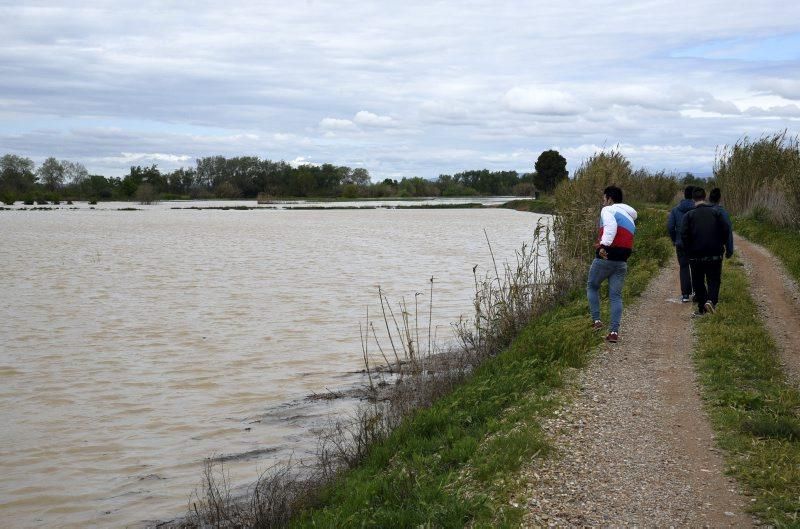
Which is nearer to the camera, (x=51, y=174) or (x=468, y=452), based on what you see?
(x=468, y=452)

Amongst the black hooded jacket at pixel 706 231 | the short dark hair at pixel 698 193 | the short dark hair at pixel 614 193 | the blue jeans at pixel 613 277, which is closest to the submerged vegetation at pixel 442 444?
the blue jeans at pixel 613 277

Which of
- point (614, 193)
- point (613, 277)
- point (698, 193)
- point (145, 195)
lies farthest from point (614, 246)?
point (145, 195)

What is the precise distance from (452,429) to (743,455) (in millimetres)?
2741

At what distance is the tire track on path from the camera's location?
10.6 metres

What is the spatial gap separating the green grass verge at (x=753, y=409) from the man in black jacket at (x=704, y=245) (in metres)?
0.43

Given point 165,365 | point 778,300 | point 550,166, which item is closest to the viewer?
point 778,300

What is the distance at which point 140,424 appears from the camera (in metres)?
11.2

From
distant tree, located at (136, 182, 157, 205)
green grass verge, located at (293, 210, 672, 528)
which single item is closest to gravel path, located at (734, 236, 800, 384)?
green grass verge, located at (293, 210, 672, 528)

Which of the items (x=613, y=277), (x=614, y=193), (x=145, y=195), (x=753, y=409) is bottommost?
(x=753, y=409)

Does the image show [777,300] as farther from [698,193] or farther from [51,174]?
[51,174]

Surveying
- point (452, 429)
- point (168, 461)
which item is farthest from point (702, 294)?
point (168, 461)

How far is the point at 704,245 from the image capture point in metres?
12.5

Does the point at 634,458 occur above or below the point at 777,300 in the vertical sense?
below

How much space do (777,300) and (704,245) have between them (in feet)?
9.31
